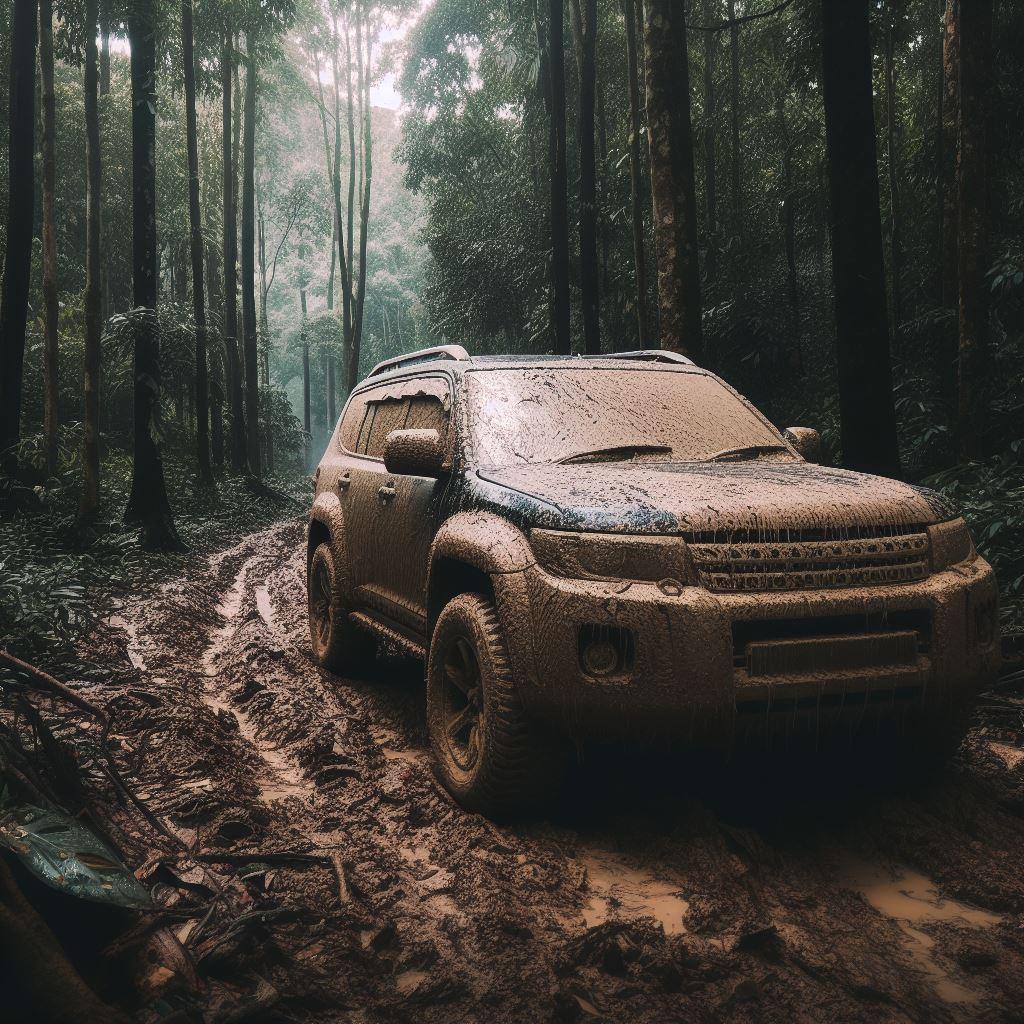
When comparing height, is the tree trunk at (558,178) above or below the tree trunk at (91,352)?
above

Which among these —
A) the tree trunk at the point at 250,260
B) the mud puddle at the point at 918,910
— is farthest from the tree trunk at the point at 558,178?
the mud puddle at the point at 918,910

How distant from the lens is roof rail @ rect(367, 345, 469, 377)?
16.7 feet

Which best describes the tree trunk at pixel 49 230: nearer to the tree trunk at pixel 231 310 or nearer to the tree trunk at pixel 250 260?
the tree trunk at pixel 250 260

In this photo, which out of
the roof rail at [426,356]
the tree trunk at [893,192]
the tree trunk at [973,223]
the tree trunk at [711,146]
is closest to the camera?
the roof rail at [426,356]

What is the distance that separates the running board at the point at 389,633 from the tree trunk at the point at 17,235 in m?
8.58

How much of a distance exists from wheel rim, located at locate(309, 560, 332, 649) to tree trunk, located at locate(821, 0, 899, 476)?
3.77 metres

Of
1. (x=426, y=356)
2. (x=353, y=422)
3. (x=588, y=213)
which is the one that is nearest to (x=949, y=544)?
(x=426, y=356)

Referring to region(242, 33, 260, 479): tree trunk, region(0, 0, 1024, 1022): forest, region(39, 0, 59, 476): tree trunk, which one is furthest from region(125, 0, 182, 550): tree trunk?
region(242, 33, 260, 479): tree trunk

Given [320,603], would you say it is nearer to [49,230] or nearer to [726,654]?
[726,654]

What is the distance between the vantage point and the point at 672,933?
110 inches

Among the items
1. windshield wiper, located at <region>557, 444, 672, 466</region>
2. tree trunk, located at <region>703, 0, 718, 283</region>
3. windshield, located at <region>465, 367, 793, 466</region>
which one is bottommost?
windshield wiper, located at <region>557, 444, 672, 466</region>

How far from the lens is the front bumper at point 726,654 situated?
3053mm

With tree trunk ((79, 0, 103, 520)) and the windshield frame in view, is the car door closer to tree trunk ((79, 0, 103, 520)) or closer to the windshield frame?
the windshield frame

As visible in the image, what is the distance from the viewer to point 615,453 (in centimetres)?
421
